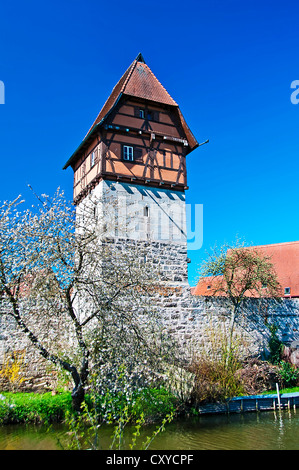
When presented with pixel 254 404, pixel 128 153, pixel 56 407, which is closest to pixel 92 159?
pixel 128 153

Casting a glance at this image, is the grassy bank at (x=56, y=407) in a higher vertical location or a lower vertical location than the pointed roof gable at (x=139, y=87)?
lower

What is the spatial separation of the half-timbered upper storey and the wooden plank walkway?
7189 mm

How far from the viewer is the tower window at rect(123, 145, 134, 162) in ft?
43.0

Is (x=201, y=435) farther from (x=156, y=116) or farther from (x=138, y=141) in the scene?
(x=156, y=116)

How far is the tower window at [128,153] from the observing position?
13107mm

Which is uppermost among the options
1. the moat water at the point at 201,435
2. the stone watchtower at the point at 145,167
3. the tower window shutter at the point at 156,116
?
the tower window shutter at the point at 156,116

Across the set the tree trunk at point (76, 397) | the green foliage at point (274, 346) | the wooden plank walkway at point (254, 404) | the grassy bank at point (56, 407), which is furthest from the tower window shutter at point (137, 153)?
the wooden plank walkway at point (254, 404)

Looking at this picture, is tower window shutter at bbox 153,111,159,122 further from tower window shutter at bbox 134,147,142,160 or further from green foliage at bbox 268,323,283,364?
green foliage at bbox 268,323,283,364

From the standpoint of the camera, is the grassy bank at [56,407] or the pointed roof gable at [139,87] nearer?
the grassy bank at [56,407]

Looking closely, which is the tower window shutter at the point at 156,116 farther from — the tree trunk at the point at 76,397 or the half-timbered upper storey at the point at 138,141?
the tree trunk at the point at 76,397

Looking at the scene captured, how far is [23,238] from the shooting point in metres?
7.94

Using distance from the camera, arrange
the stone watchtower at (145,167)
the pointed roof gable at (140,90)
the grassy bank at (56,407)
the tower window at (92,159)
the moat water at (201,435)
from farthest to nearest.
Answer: the pointed roof gable at (140,90) < the tower window at (92,159) < the stone watchtower at (145,167) < the grassy bank at (56,407) < the moat water at (201,435)

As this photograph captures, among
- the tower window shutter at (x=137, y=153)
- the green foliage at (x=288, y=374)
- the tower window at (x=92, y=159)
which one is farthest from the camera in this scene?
the tower window at (x=92, y=159)
